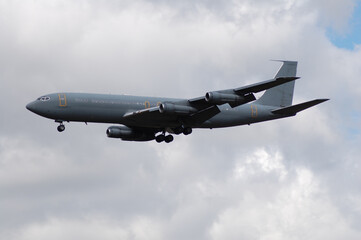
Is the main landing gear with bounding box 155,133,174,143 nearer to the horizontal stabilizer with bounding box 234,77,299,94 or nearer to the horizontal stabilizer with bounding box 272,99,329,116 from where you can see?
the horizontal stabilizer with bounding box 272,99,329,116

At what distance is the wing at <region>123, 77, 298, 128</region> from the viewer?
82.2 meters

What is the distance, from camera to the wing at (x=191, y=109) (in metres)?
82.2

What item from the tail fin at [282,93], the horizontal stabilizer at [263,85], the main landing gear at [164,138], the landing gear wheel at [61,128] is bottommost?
the landing gear wheel at [61,128]

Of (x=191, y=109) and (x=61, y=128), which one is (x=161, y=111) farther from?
(x=61, y=128)

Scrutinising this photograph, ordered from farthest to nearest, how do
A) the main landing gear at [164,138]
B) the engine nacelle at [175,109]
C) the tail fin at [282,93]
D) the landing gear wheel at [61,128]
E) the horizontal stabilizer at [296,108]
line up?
the tail fin at [282,93] → the main landing gear at [164,138] → the horizontal stabilizer at [296,108] → the engine nacelle at [175,109] → the landing gear wheel at [61,128]

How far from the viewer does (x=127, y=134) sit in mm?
90688

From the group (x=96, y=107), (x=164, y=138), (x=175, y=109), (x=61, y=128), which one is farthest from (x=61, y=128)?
(x=164, y=138)

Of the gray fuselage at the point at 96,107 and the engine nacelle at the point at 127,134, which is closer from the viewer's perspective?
the gray fuselage at the point at 96,107

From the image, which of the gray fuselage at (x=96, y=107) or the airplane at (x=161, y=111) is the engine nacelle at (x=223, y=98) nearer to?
the airplane at (x=161, y=111)

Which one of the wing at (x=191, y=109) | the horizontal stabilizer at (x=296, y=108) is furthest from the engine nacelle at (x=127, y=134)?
the horizontal stabilizer at (x=296, y=108)

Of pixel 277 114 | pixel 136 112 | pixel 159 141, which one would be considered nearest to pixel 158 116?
pixel 136 112

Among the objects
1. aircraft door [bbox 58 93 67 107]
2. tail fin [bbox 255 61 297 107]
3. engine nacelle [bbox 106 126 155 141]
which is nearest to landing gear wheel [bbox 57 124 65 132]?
aircraft door [bbox 58 93 67 107]

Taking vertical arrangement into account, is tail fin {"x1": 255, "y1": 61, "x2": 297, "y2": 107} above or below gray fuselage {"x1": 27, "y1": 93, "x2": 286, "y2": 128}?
above

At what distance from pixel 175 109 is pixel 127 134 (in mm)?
9226
